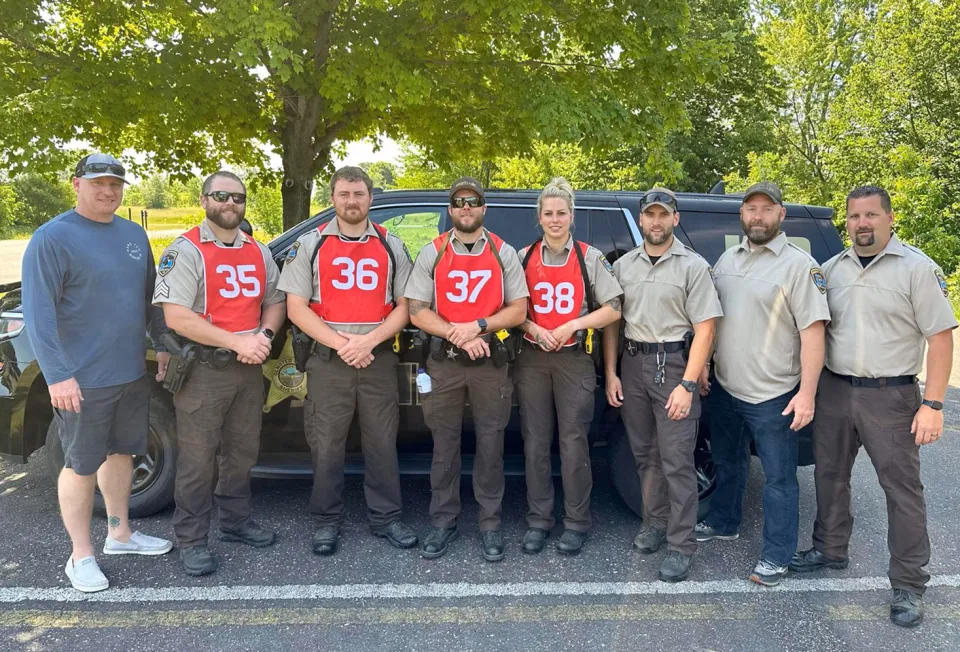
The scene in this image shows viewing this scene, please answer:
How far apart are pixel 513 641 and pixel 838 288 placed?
83.4 inches

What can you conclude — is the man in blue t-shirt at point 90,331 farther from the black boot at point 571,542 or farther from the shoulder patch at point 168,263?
the black boot at point 571,542

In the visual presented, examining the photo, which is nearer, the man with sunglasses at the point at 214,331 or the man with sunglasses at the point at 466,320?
the man with sunglasses at the point at 214,331

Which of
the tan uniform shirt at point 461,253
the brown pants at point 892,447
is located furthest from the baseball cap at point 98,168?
the brown pants at point 892,447

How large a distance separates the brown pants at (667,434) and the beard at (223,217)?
2053 mm

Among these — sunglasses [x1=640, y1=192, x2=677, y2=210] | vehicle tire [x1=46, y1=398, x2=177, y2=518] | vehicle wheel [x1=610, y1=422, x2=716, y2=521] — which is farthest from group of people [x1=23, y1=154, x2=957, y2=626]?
vehicle tire [x1=46, y1=398, x2=177, y2=518]

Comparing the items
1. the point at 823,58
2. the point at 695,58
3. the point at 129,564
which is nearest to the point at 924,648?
the point at 129,564

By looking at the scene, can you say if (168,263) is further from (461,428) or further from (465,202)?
(461,428)

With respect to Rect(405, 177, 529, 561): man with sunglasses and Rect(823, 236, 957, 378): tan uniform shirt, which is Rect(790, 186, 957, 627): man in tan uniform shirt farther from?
Rect(405, 177, 529, 561): man with sunglasses

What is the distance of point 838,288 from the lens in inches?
116

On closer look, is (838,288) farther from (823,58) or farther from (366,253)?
(823,58)

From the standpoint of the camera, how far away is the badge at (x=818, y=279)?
9.57 ft

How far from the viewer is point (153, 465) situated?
3.65 meters

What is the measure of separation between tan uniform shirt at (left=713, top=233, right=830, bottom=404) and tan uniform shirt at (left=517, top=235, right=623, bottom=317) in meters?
0.53

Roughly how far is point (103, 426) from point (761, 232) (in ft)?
10.5
